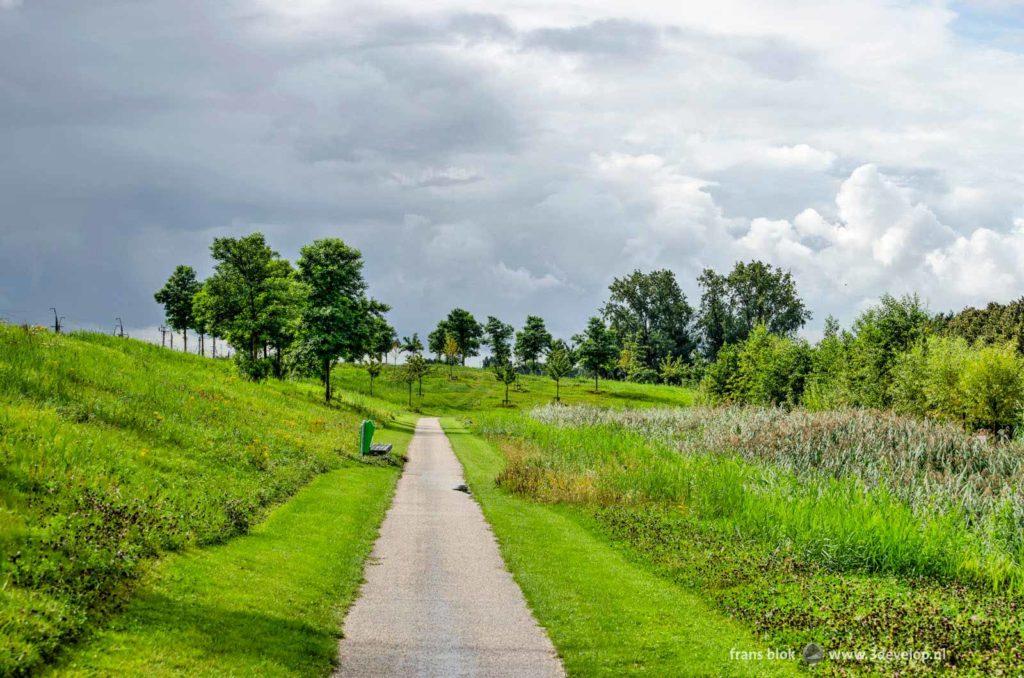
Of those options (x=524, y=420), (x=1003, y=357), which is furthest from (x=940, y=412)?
(x=524, y=420)

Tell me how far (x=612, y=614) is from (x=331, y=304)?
54.9m

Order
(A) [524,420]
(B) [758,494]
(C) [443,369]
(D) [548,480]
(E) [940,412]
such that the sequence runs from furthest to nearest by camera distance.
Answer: (C) [443,369], (A) [524,420], (E) [940,412], (D) [548,480], (B) [758,494]

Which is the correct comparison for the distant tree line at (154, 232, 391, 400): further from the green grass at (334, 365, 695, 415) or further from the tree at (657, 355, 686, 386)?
the tree at (657, 355, 686, 386)

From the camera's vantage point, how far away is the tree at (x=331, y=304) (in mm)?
63656

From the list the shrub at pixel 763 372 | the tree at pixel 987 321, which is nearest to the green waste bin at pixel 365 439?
the shrub at pixel 763 372

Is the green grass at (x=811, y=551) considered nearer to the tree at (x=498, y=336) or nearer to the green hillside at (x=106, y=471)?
the green hillside at (x=106, y=471)

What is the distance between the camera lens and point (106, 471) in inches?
682

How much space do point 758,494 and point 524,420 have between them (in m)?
35.9

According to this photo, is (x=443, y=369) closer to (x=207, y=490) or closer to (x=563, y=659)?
(x=207, y=490)

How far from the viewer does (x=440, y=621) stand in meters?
12.4

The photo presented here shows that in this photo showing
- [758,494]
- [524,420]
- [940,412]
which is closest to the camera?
[758,494]

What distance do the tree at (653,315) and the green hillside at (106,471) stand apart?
339 feet

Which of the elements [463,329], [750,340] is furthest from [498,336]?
[750,340]

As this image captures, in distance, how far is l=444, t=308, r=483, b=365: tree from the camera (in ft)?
454
